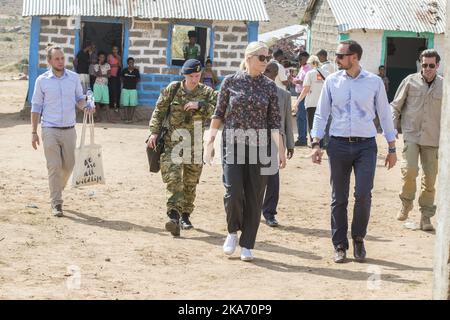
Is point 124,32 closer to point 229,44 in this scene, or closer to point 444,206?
point 229,44

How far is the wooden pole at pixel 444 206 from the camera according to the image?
6.08 metres

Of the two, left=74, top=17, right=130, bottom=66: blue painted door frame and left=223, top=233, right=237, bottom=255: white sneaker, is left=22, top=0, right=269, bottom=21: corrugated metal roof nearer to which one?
left=74, top=17, right=130, bottom=66: blue painted door frame

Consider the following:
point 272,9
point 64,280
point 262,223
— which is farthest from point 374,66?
point 272,9

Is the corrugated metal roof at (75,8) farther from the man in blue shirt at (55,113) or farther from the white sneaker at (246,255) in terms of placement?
the white sneaker at (246,255)

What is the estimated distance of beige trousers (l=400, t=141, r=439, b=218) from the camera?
10.5 m

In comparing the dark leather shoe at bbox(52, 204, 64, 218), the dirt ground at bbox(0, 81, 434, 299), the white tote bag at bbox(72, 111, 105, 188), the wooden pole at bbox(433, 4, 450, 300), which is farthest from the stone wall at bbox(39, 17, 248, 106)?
the wooden pole at bbox(433, 4, 450, 300)

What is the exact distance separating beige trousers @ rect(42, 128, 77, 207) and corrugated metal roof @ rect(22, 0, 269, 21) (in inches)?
445

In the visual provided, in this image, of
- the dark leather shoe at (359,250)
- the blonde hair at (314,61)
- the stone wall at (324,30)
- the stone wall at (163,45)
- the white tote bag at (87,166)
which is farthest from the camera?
the stone wall at (324,30)

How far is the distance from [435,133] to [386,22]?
13639 millimetres

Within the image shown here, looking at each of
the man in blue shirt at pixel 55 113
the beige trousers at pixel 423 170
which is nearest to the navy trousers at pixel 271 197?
the beige trousers at pixel 423 170

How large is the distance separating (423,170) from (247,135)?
272cm

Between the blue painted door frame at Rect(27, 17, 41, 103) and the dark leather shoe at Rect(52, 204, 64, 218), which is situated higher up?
the blue painted door frame at Rect(27, 17, 41, 103)

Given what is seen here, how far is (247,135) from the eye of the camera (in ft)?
28.7
